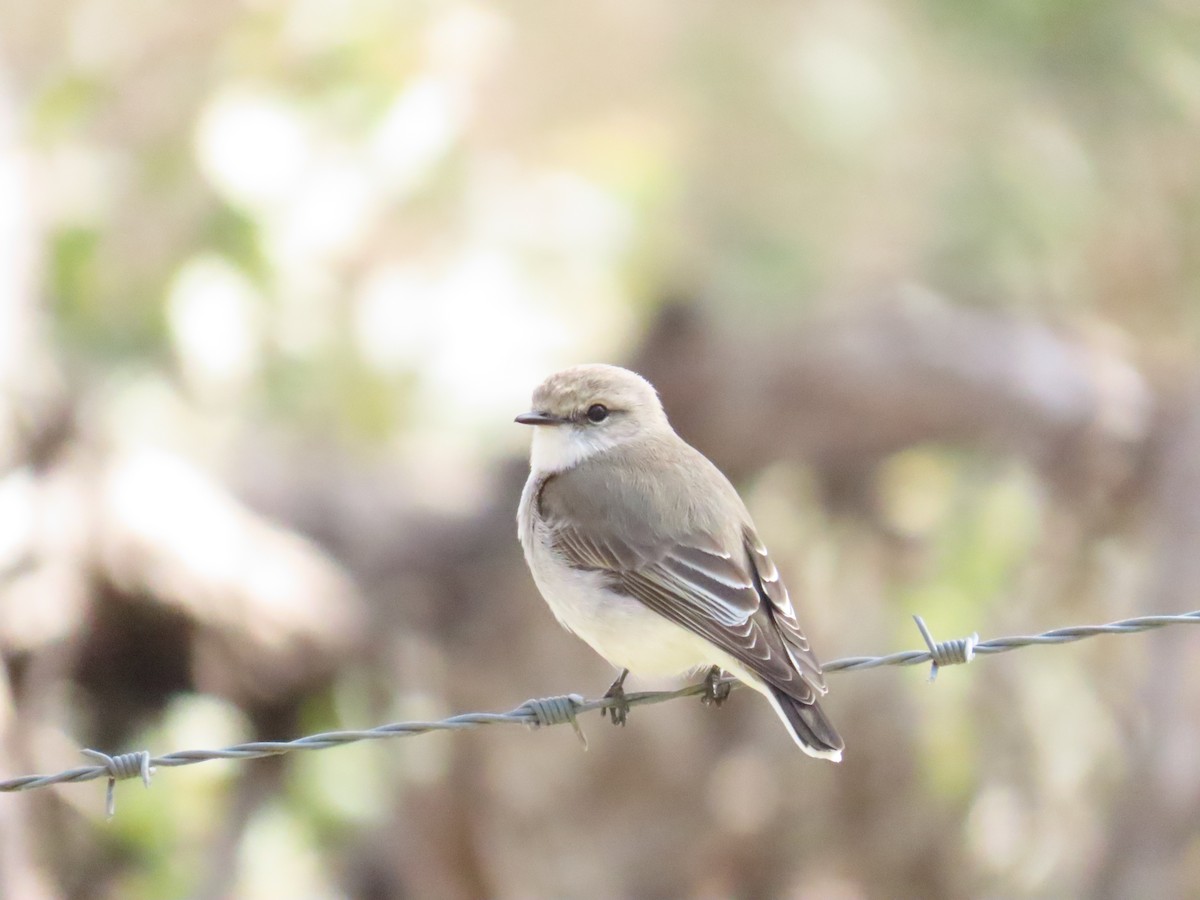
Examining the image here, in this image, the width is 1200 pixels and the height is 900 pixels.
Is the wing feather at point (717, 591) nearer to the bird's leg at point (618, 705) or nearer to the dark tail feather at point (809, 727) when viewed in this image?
the dark tail feather at point (809, 727)

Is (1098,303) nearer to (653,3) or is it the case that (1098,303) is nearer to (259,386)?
(653,3)

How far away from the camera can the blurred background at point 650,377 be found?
8.55 metres

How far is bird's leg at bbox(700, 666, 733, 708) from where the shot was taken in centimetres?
459

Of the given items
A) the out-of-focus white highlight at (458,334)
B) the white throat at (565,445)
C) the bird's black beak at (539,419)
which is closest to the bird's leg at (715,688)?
the white throat at (565,445)

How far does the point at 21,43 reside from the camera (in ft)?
31.2

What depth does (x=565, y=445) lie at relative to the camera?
5160 millimetres

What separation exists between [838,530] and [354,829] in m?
3.56

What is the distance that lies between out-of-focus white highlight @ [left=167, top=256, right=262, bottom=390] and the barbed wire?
496 cm

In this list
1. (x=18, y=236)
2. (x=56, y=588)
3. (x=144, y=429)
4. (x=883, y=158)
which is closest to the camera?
(x=56, y=588)

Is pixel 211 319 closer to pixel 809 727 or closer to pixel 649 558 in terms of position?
pixel 649 558

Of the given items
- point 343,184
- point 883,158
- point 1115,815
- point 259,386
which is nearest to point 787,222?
point 883,158

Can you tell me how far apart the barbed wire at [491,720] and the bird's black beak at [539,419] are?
3.88ft

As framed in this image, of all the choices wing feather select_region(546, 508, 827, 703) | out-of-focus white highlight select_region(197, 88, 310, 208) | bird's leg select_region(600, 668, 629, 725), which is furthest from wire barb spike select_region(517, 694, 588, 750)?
out-of-focus white highlight select_region(197, 88, 310, 208)

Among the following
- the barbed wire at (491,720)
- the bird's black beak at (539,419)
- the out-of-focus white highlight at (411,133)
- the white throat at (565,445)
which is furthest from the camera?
the out-of-focus white highlight at (411,133)
